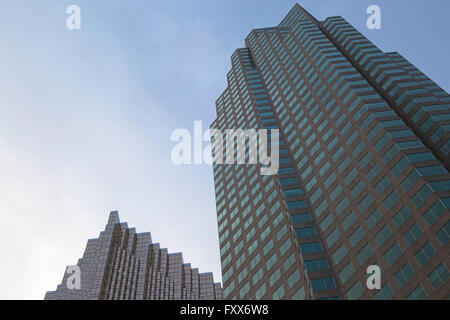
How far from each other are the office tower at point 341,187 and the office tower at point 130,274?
72549mm

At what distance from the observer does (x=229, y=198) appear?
333 feet

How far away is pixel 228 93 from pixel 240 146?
37.9 metres

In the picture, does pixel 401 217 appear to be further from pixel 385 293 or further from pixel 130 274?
pixel 130 274

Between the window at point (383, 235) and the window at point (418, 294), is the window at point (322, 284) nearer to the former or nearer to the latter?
the window at point (383, 235)

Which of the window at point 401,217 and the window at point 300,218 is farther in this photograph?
→ the window at point 300,218

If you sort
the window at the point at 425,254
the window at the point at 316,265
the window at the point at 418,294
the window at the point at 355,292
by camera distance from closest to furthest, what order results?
1. the window at the point at 418,294
2. the window at the point at 425,254
3. the window at the point at 355,292
4. the window at the point at 316,265

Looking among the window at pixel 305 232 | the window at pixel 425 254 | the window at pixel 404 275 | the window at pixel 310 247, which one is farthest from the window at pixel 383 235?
the window at pixel 305 232

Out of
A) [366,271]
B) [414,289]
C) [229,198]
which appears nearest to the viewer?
[414,289]

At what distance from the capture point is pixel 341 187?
71.1m

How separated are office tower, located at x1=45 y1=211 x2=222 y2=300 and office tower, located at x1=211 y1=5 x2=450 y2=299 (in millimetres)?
72549

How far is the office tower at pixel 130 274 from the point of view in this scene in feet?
501

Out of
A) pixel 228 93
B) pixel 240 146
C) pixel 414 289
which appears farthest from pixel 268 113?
pixel 414 289

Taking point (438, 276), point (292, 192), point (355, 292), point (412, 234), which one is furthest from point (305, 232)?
point (438, 276)
